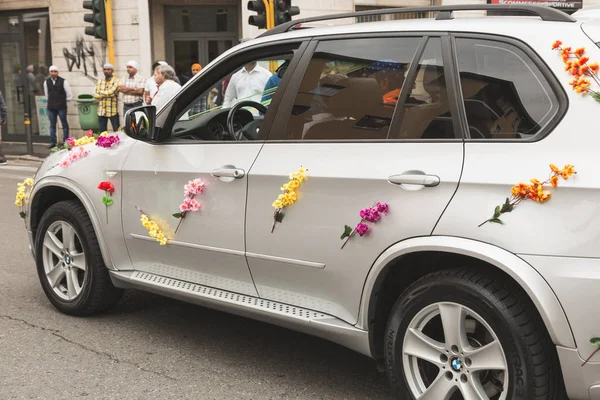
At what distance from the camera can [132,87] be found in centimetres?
1457

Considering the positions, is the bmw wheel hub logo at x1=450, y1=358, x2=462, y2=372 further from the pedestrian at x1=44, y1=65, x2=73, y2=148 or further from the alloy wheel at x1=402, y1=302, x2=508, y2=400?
the pedestrian at x1=44, y1=65, x2=73, y2=148

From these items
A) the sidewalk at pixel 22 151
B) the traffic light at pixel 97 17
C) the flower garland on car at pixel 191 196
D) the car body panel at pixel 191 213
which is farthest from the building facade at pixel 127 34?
the flower garland on car at pixel 191 196

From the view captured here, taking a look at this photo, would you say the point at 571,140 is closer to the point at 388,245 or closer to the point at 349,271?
the point at 388,245

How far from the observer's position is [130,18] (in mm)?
17500

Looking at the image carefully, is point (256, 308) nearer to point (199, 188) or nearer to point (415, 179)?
point (199, 188)

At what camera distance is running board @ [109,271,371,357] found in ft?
11.0

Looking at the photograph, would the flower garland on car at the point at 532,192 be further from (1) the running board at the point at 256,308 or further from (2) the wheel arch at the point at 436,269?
(1) the running board at the point at 256,308

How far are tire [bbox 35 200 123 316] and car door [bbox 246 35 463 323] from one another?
1.39 m

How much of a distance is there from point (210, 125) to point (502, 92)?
1867mm

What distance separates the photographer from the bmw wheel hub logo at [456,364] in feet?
9.76

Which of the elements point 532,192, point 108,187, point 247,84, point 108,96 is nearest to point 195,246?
point 108,187

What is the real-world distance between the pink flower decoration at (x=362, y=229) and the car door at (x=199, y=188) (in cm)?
71

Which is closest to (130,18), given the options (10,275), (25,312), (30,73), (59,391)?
(30,73)

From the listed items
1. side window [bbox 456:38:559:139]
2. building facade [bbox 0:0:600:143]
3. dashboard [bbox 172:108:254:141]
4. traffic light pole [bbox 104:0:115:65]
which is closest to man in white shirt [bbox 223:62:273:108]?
dashboard [bbox 172:108:254:141]
